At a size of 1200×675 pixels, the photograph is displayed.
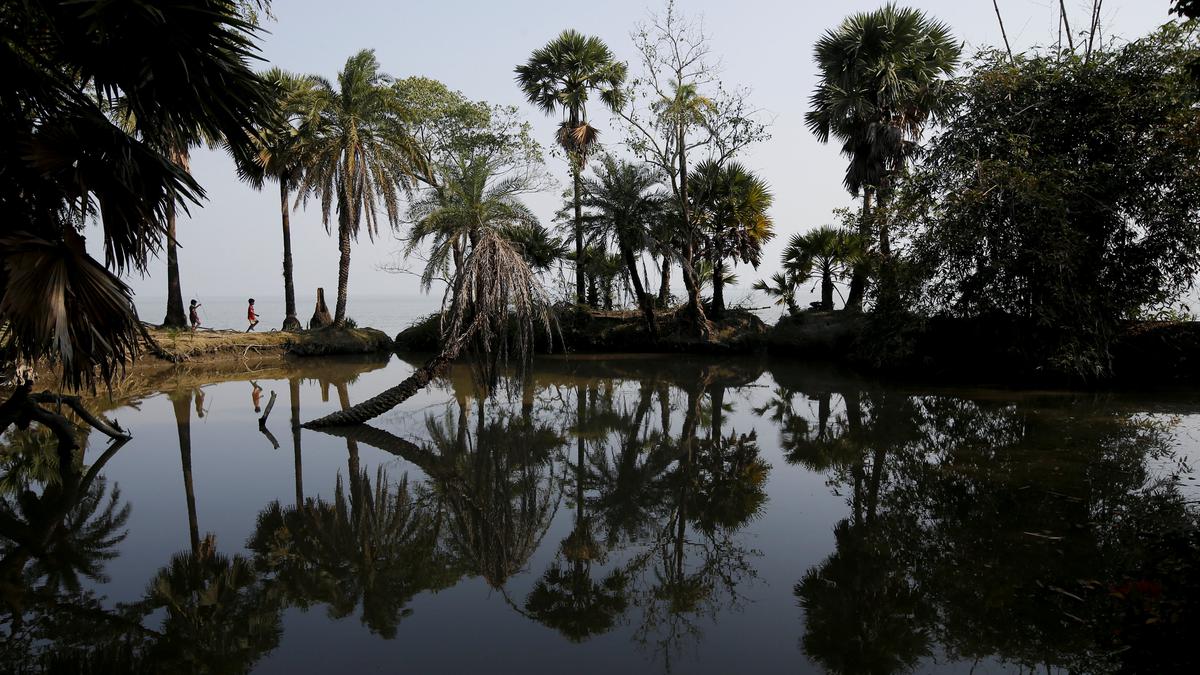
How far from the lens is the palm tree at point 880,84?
914 inches

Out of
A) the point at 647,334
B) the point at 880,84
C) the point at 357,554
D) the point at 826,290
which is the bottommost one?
Result: the point at 357,554

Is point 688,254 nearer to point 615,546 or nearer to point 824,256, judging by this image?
point 824,256

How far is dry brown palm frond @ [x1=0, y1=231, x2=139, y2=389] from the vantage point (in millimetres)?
4855

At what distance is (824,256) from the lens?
81.6 ft

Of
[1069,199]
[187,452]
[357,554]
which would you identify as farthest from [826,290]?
[357,554]

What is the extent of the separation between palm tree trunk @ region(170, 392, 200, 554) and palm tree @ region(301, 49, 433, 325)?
38.3 ft

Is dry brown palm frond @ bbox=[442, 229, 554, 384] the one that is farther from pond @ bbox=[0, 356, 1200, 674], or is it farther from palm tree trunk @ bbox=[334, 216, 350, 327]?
palm tree trunk @ bbox=[334, 216, 350, 327]

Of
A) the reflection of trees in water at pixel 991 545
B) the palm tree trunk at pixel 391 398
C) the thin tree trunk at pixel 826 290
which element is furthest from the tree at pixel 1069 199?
the palm tree trunk at pixel 391 398

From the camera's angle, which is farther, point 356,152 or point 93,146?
point 356,152

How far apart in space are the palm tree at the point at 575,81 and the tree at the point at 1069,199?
13143 mm

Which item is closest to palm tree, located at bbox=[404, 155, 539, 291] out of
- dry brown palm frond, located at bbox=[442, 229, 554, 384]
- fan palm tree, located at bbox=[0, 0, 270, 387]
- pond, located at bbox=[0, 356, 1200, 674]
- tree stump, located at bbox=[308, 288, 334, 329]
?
dry brown palm frond, located at bbox=[442, 229, 554, 384]

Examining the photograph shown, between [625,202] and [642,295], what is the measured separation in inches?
134

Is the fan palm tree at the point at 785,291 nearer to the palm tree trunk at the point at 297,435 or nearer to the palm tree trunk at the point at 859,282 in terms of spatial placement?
the palm tree trunk at the point at 859,282

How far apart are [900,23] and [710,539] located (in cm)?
2246
